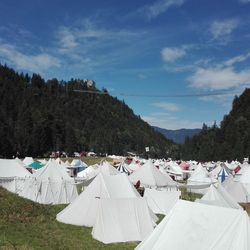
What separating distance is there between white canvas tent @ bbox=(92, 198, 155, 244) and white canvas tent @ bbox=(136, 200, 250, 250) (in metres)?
5.08

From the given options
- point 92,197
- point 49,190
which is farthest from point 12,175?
point 92,197

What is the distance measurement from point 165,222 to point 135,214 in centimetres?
567

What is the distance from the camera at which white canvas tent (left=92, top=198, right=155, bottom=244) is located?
18.6m

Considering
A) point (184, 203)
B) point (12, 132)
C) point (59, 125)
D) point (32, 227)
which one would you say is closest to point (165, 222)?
point (184, 203)

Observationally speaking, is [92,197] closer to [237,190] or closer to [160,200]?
[160,200]

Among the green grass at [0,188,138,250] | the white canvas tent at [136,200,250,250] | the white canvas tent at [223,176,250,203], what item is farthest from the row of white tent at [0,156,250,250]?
the white canvas tent at [223,176,250,203]

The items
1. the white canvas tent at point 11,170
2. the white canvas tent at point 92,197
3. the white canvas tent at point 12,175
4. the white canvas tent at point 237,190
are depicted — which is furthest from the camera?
the white canvas tent at point 237,190

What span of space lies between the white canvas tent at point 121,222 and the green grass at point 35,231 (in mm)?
476

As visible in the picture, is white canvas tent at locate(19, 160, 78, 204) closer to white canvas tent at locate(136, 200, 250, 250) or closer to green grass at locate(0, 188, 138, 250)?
green grass at locate(0, 188, 138, 250)

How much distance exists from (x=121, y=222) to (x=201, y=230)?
22.2 feet

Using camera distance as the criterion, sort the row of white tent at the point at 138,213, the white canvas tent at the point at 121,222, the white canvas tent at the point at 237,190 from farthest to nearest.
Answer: the white canvas tent at the point at 237,190, the white canvas tent at the point at 121,222, the row of white tent at the point at 138,213

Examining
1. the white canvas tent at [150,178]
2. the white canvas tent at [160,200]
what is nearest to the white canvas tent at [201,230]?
the white canvas tent at [160,200]

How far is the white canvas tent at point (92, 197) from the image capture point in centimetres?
2252

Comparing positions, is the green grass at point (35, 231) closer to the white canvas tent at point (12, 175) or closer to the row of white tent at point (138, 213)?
the row of white tent at point (138, 213)
